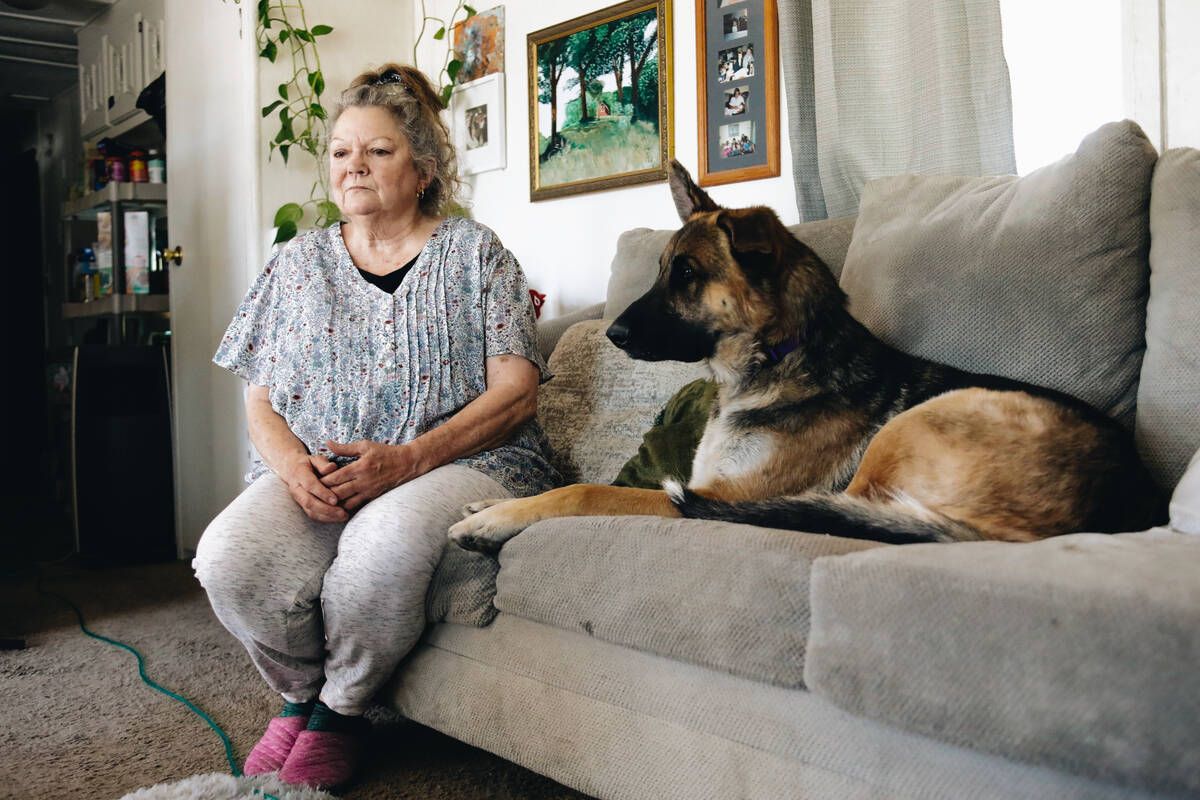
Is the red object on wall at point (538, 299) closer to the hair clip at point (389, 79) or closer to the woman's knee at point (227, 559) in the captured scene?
the hair clip at point (389, 79)

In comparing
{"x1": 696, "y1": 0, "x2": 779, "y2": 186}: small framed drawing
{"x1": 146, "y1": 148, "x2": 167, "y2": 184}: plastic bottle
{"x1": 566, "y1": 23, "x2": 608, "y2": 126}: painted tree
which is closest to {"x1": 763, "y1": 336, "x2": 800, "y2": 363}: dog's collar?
{"x1": 696, "y1": 0, "x2": 779, "y2": 186}: small framed drawing

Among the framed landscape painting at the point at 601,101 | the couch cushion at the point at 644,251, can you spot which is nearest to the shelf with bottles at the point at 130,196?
the framed landscape painting at the point at 601,101

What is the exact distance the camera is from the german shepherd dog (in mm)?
1225

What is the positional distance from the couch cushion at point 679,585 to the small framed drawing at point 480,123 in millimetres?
2305

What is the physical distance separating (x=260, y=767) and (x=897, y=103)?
6.78 feet

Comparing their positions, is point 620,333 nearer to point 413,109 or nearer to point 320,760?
point 413,109

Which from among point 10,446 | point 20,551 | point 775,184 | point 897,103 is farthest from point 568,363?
point 10,446

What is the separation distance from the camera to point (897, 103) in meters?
2.25

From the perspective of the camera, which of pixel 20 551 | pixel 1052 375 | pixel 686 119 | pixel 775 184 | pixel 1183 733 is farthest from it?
pixel 20 551

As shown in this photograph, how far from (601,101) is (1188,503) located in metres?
2.33

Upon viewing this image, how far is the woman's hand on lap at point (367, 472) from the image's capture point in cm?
158

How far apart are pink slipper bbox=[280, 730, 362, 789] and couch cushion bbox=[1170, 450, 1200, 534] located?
4.36 ft

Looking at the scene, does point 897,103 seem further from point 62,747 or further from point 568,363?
point 62,747

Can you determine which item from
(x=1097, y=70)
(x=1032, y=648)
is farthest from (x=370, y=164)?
(x=1097, y=70)
